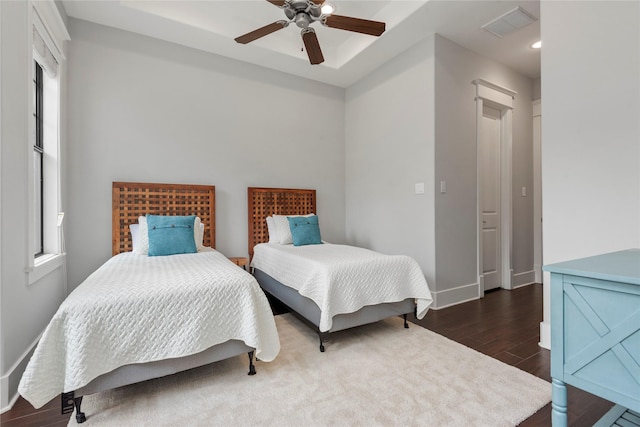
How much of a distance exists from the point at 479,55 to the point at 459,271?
8.39ft

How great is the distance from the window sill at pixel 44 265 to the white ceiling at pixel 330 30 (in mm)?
2280

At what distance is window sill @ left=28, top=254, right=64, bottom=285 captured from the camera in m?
1.93

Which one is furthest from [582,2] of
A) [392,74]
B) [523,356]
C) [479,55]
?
[523,356]

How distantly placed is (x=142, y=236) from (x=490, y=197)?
405 centimetres

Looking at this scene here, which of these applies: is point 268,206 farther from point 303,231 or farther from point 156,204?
point 156,204

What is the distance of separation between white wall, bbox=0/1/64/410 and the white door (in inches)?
167

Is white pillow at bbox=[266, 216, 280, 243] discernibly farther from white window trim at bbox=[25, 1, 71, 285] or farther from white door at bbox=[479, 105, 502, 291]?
white door at bbox=[479, 105, 502, 291]

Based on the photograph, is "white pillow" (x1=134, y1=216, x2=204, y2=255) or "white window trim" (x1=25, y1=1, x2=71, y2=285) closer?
"white window trim" (x1=25, y1=1, x2=71, y2=285)

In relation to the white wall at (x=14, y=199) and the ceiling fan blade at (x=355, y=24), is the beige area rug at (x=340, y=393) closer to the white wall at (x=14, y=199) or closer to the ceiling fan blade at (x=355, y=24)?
the white wall at (x=14, y=199)

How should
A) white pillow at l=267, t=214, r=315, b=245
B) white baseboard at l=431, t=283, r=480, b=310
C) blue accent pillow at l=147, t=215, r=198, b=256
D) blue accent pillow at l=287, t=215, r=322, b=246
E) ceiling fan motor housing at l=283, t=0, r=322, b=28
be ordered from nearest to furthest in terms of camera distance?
1. ceiling fan motor housing at l=283, t=0, r=322, b=28
2. blue accent pillow at l=147, t=215, r=198, b=256
3. white baseboard at l=431, t=283, r=480, b=310
4. blue accent pillow at l=287, t=215, r=322, b=246
5. white pillow at l=267, t=214, r=315, b=245

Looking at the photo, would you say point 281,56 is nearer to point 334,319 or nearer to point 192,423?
point 334,319

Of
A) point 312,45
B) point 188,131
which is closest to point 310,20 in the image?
point 312,45

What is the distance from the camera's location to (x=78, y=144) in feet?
9.66

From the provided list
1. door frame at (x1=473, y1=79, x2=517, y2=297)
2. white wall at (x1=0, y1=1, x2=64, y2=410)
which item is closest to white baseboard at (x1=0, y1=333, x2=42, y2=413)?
white wall at (x1=0, y1=1, x2=64, y2=410)
